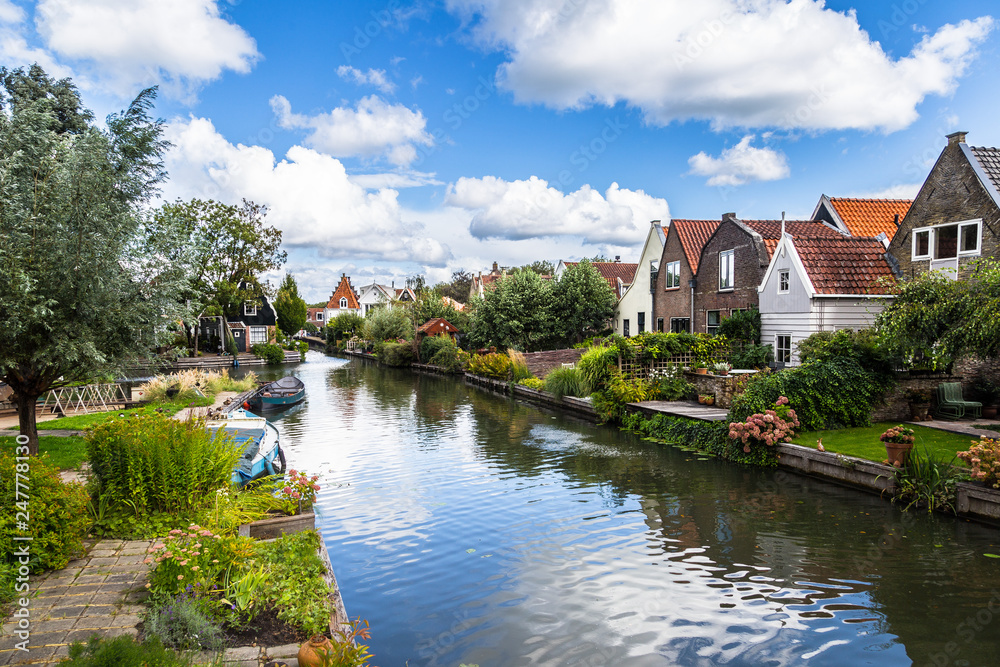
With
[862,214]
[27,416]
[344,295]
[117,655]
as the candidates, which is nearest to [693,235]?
[862,214]

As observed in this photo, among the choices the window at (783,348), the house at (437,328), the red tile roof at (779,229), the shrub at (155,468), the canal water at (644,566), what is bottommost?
the canal water at (644,566)

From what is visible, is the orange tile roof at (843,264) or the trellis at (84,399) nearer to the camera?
the orange tile roof at (843,264)

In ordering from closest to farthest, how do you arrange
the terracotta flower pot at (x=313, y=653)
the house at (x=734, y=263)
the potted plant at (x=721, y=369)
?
the terracotta flower pot at (x=313, y=653)
the potted plant at (x=721, y=369)
the house at (x=734, y=263)

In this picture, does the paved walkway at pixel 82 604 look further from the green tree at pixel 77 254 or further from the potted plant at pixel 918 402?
the potted plant at pixel 918 402

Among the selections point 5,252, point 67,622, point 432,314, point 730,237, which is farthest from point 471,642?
point 432,314

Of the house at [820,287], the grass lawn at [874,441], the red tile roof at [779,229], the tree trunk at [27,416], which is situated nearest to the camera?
the tree trunk at [27,416]

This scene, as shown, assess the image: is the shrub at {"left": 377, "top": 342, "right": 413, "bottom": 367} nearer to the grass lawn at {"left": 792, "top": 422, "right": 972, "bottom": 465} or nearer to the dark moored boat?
the dark moored boat

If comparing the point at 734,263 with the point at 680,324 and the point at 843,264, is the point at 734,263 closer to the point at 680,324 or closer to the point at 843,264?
the point at 680,324

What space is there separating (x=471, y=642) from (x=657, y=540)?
14.8 ft

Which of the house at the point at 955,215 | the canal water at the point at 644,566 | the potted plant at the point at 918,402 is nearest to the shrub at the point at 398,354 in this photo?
the canal water at the point at 644,566

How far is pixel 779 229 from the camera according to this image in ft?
91.2

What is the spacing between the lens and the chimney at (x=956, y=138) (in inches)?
746

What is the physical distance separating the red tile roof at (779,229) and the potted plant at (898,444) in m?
14.7

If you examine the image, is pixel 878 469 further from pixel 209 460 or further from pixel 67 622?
pixel 67 622
